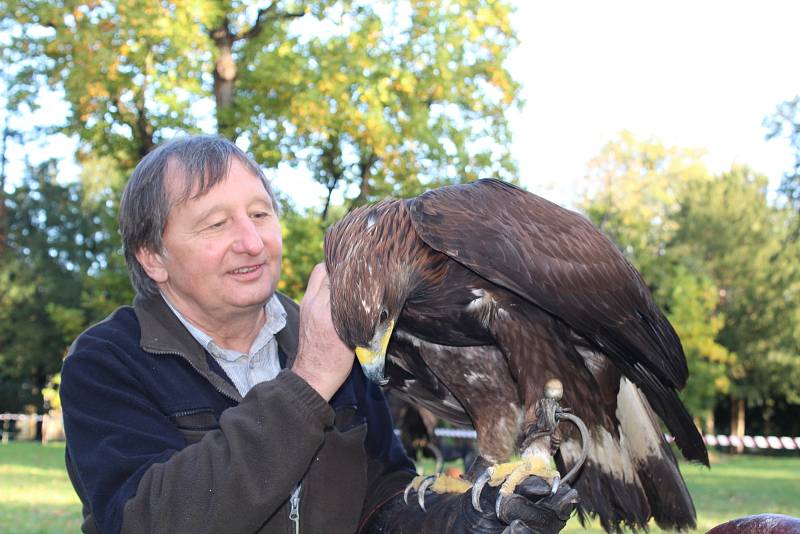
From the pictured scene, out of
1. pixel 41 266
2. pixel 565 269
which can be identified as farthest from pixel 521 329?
pixel 41 266

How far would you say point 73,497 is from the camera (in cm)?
1041

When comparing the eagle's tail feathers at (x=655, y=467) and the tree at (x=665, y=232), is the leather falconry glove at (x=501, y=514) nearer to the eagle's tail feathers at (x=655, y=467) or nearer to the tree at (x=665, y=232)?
the eagle's tail feathers at (x=655, y=467)

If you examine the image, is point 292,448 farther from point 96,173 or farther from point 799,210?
point 96,173

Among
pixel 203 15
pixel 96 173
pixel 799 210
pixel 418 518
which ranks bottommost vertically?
pixel 418 518

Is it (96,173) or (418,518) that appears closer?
(418,518)

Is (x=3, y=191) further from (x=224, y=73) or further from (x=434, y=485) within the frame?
(x=434, y=485)

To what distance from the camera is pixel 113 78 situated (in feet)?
42.0

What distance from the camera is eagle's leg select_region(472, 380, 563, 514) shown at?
8.30 feet

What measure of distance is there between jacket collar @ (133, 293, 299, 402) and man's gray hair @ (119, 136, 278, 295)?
0.32ft

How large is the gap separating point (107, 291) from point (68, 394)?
45.6ft

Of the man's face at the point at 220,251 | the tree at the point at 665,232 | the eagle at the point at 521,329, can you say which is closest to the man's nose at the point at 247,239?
the man's face at the point at 220,251

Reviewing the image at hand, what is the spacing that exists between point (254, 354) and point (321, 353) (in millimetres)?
471

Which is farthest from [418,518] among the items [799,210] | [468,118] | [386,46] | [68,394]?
[799,210]

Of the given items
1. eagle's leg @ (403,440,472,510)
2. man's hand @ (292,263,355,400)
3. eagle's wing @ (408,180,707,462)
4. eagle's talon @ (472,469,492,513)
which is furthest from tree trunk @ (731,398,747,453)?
man's hand @ (292,263,355,400)
